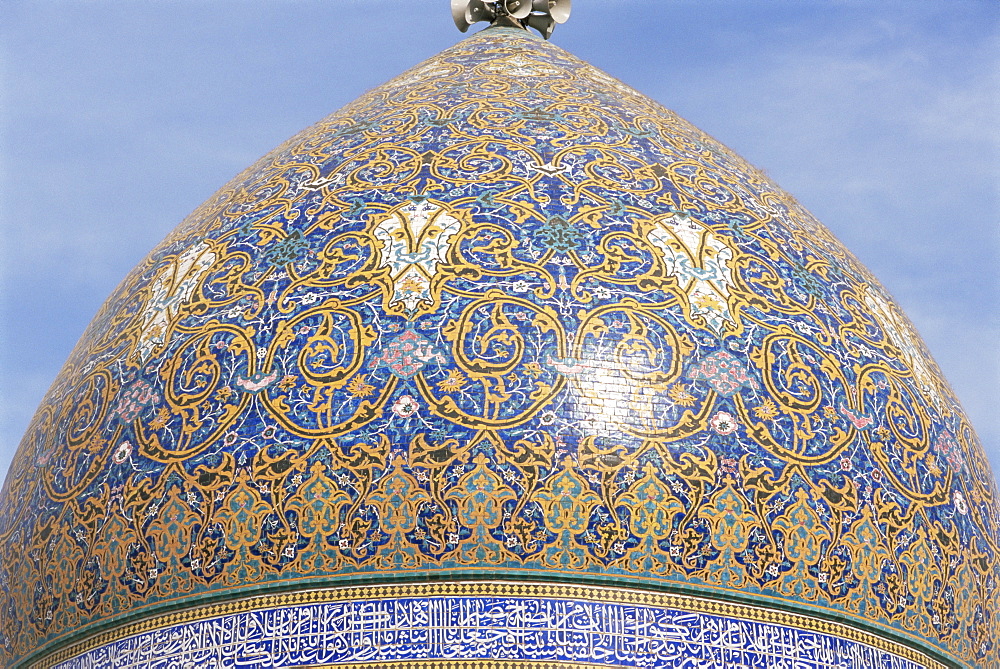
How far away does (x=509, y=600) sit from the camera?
614 centimetres

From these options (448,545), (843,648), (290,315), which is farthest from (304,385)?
(843,648)

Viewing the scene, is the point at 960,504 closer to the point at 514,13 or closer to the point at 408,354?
the point at 408,354

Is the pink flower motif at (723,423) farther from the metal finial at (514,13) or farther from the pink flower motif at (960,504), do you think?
the metal finial at (514,13)

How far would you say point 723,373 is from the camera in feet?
21.8

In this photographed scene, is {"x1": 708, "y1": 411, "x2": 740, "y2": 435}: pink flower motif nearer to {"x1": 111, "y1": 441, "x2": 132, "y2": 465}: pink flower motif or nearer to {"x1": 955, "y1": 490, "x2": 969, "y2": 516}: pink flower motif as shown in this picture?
{"x1": 955, "y1": 490, "x2": 969, "y2": 516}: pink flower motif

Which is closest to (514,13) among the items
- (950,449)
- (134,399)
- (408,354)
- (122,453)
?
(408,354)

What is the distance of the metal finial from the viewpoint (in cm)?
894

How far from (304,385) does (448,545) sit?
0.84 metres

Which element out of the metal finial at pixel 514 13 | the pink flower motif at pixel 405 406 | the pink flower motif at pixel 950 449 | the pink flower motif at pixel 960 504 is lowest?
the pink flower motif at pixel 405 406

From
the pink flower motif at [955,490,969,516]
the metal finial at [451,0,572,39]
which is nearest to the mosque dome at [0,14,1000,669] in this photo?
the pink flower motif at [955,490,969,516]

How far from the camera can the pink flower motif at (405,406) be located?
21.0 feet

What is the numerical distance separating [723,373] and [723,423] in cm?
22

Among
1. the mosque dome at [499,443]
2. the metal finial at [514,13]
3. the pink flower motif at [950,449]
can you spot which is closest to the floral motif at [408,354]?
the mosque dome at [499,443]

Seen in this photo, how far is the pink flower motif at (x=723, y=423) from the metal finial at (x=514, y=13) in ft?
10.0
